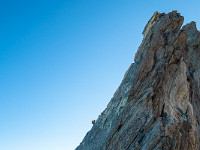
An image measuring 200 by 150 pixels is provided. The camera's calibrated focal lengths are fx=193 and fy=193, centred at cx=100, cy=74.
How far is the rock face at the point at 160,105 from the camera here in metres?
19.9

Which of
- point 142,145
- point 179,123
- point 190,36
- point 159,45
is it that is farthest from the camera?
point 190,36

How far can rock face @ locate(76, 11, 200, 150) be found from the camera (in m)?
19.9

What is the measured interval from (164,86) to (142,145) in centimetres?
858

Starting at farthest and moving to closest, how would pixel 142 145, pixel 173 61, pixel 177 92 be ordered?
pixel 173 61 < pixel 177 92 < pixel 142 145

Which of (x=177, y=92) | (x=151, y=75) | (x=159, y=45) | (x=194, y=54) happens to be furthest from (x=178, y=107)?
(x=194, y=54)

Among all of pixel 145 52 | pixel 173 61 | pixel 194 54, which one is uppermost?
pixel 194 54

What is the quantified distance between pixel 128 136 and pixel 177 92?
9396mm

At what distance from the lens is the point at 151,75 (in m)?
25.9

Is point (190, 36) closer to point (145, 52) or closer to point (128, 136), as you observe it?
point (145, 52)

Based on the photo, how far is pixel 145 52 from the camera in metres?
31.2

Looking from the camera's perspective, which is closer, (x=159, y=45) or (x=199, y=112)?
(x=199, y=112)

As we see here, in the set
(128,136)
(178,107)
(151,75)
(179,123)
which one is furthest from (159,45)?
(128,136)

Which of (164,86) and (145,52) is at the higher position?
(145,52)

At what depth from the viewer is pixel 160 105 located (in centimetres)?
2230
